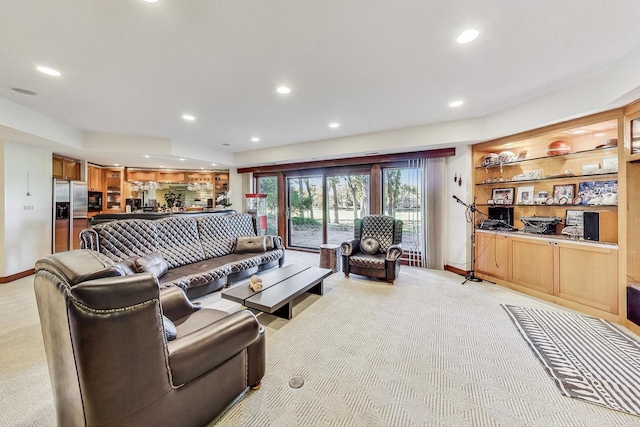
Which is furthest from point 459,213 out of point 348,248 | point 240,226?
point 240,226

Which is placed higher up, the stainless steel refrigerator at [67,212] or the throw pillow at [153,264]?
the stainless steel refrigerator at [67,212]

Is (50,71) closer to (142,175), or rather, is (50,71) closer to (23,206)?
(23,206)

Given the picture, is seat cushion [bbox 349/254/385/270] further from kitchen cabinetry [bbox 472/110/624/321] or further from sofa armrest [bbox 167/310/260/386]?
sofa armrest [bbox 167/310/260/386]

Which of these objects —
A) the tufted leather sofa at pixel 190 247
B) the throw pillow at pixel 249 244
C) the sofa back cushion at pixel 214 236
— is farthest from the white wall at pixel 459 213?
the sofa back cushion at pixel 214 236

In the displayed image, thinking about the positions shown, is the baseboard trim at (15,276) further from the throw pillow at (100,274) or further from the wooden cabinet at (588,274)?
the wooden cabinet at (588,274)

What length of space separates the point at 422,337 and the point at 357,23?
9.25 ft

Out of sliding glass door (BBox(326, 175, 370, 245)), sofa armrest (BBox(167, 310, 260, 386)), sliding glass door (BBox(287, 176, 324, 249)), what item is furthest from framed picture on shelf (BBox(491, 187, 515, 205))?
sofa armrest (BBox(167, 310, 260, 386))

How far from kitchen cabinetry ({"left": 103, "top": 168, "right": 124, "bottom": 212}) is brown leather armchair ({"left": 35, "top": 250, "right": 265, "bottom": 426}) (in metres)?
7.23

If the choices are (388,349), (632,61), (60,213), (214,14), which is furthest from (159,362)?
(60,213)

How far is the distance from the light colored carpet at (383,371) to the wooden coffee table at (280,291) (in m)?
0.24

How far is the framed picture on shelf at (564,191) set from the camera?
342cm

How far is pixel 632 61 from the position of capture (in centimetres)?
224

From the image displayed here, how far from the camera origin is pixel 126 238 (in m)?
3.19

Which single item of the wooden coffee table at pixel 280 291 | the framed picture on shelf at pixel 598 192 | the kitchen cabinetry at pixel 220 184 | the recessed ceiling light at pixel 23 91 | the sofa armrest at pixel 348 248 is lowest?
the wooden coffee table at pixel 280 291
